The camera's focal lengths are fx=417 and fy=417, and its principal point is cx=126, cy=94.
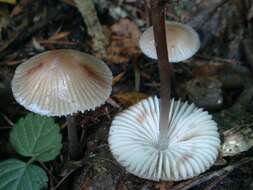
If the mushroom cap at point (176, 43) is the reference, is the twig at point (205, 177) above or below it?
below

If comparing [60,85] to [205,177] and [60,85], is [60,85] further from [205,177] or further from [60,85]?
[205,177]

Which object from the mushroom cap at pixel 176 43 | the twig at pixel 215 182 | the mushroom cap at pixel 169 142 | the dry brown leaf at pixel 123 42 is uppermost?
the mushroom cap at pixel 176 43

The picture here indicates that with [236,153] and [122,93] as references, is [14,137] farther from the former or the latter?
[236,153]

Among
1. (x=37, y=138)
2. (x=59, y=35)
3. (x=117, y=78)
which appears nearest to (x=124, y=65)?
(x=117, y=78)

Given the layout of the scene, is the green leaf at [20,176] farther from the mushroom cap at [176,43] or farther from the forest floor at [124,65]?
the mushroom cap at [176,43]

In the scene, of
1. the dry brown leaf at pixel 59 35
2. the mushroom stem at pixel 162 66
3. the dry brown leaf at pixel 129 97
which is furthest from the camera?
the dry brown leaf at pixel 59 35

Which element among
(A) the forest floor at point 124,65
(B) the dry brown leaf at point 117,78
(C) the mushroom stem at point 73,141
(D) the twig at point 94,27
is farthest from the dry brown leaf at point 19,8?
(C) the mushroom stem at point 73,141

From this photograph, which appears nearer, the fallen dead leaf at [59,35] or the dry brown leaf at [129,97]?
the dry brown leaf at [129,97]
